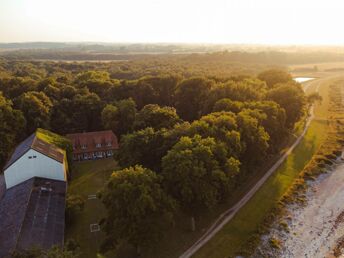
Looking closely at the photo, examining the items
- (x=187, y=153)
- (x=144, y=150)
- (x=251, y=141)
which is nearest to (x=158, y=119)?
(x=144, y=150)

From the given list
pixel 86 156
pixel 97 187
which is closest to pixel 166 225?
pixel 97 187

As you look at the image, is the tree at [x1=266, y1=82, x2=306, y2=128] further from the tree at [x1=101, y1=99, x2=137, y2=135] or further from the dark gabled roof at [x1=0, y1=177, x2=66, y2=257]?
the dark gabled roof at [x1=0, y1=177, x2=66, y2=257]

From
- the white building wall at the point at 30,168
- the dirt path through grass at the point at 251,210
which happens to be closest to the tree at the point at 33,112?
the white building wall at the point at 30,168

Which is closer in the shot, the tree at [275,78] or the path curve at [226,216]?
the path curve at [226,216]

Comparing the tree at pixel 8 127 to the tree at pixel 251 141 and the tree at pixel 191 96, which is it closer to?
the tree at pixel 191 96

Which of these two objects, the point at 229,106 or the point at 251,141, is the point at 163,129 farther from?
the point at 229,106

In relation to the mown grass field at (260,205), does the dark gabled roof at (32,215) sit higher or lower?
higher

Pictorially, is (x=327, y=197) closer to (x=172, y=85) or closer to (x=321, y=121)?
(x=321, y=121)
